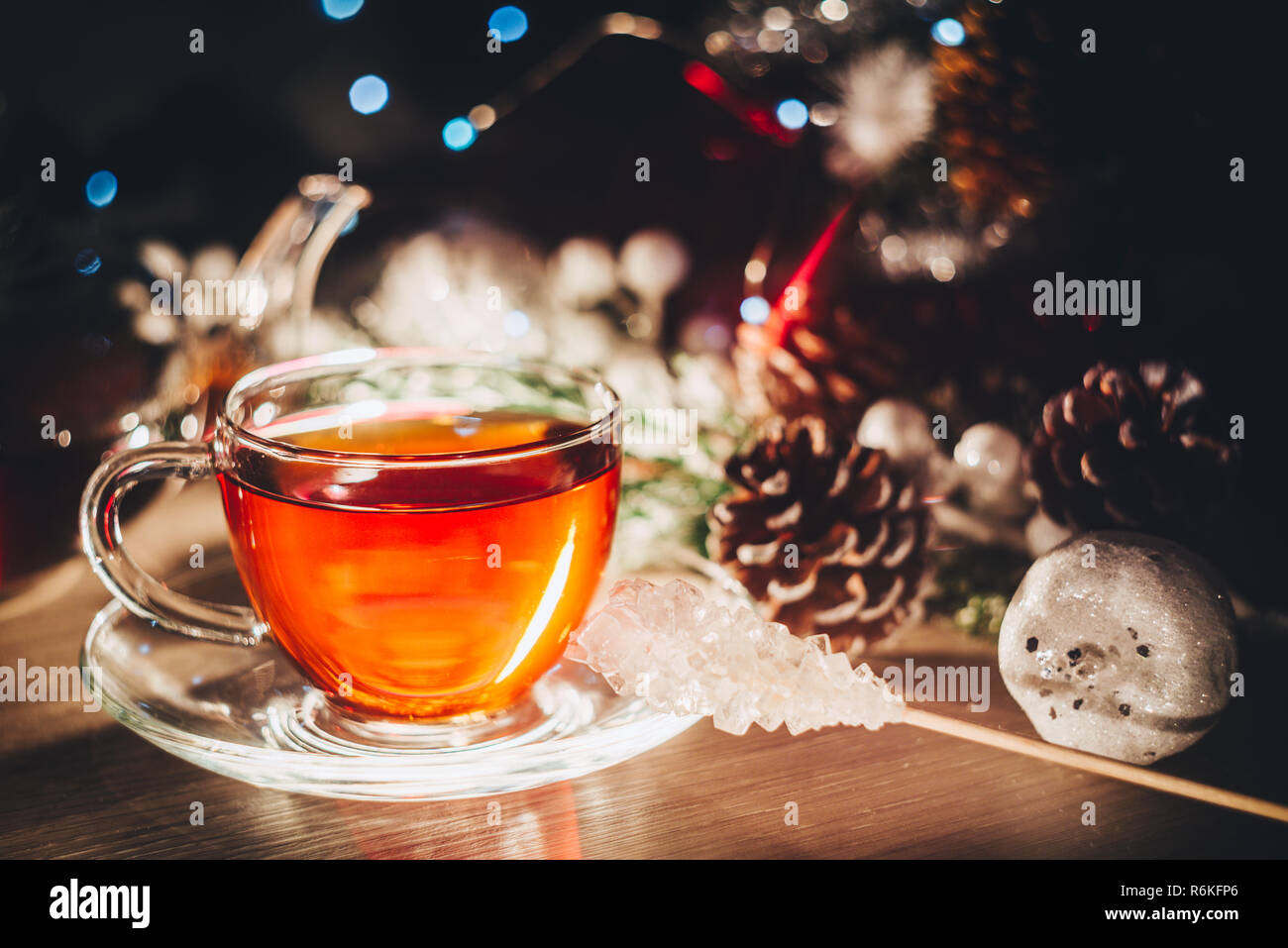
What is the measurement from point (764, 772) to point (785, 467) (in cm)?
17

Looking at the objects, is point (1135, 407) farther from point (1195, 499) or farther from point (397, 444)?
point (397, 444)

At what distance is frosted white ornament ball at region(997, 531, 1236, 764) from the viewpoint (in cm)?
46

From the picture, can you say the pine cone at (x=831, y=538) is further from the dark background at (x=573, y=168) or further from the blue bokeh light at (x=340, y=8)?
the blue bokeh light at (x=340, y=8)

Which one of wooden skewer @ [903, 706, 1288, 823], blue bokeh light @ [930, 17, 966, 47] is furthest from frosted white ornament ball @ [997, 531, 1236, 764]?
blue bokeh light @ [930, 17, 966, 47]

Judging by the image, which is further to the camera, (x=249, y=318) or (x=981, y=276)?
(x=249, y=318)

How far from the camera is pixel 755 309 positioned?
74 centimetres

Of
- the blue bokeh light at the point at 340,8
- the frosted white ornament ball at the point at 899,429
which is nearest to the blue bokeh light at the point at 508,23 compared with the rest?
the blue bokeh light at the point at 340,8

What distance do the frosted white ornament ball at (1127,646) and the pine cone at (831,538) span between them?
91 millimetres

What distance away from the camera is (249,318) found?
2.72 ft

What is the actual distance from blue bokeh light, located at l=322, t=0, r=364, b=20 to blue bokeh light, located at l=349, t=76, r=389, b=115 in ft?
0.19

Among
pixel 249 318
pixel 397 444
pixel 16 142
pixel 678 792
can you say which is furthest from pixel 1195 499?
pixel 16 142

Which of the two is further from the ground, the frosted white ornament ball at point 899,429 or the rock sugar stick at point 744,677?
the frosted white ornament ball at point 899,429

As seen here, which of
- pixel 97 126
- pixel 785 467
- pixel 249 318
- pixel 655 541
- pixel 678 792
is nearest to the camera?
pixel 678 792

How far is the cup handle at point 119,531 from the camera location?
0.49m
